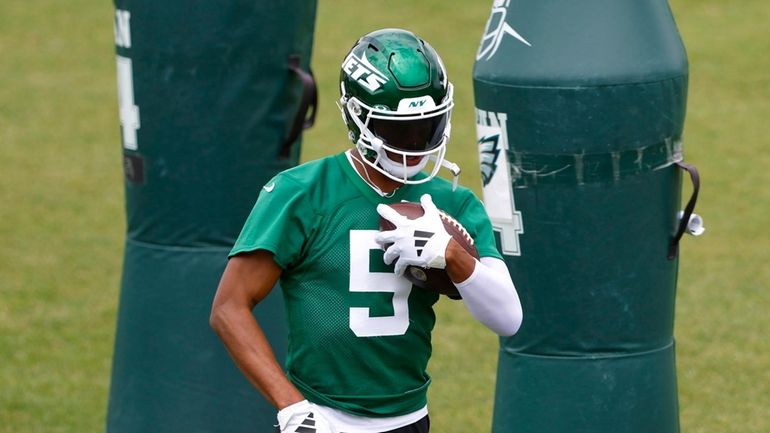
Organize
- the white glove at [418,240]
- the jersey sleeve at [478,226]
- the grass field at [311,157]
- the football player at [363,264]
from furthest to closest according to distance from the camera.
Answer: the grass field at [311,157] < the jersey sleeve at [478,226] < the football player at [363,264] < the white glove at [418,240]

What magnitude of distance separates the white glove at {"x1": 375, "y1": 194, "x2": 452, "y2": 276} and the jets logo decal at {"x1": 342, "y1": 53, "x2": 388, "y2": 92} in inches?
15.3

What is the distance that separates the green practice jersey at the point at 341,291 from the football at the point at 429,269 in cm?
9

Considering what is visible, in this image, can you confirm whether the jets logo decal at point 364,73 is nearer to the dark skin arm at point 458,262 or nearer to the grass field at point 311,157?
the dark skin arm at point 458,262

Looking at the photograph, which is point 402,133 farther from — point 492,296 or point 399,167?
point 492,296

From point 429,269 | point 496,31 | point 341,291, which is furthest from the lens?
point 496,31

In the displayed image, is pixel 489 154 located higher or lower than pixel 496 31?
lower

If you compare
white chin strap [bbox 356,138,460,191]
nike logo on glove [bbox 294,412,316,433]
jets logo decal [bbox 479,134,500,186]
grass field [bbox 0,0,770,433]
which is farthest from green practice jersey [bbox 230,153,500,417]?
grass field [bbox 0,0,770,433]

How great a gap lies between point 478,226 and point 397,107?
19.1 inches

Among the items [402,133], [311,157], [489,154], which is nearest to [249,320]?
[402,133]

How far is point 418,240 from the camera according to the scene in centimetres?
403

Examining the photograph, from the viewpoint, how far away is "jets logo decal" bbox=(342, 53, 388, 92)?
418 cm

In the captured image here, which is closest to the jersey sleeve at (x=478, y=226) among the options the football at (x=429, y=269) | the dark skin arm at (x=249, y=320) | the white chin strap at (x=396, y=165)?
the football at (x=429, y=269)

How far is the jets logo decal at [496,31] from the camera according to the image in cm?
558

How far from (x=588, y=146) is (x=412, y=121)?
4.76 ft
